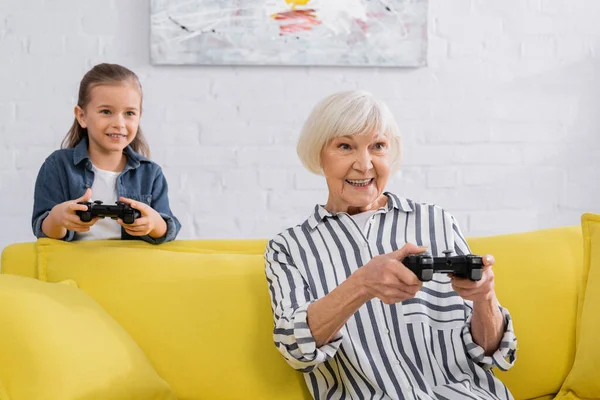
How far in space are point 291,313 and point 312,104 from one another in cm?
161

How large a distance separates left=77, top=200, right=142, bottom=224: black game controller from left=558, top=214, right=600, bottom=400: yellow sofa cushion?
98 centimetres

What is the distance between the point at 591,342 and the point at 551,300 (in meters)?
0.12

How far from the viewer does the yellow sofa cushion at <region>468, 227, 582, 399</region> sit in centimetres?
181

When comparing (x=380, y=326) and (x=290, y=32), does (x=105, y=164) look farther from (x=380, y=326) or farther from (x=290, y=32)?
(x=290, y=32)

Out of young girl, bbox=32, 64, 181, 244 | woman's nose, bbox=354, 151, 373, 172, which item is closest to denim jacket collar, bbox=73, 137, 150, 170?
young girl, bbox=32, 64, 181, 244

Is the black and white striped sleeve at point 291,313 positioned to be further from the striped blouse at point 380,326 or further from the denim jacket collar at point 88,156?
the denim jacket collar at point 88,156

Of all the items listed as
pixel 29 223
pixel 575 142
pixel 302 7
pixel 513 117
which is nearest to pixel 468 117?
pixel 513 117

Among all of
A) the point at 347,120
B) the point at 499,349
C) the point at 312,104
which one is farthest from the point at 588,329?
the point at 312,104

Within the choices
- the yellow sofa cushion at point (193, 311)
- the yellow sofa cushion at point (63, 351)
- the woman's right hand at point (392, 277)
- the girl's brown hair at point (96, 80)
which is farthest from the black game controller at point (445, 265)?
the girl's brown hair at point (96, 80)

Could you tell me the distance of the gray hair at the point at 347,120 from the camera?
5.70 feet

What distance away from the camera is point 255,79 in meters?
3.08

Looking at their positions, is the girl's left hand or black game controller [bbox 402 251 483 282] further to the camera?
the girl's left hand

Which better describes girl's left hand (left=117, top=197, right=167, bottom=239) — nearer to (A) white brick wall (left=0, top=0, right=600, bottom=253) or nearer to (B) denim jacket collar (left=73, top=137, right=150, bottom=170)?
(B) denim jacket collar (left=73, top=137, right=150, bottom=170)

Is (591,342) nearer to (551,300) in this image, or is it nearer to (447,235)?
(551,300)
